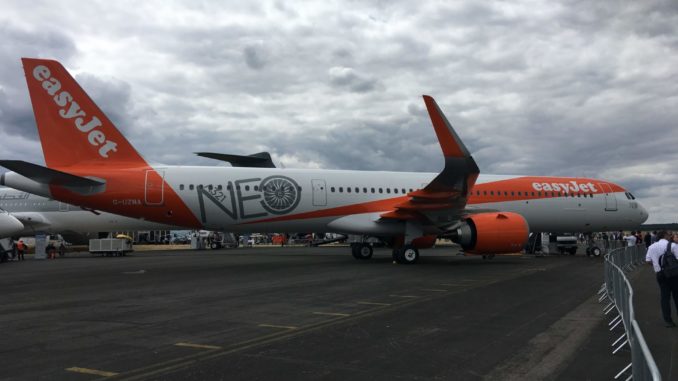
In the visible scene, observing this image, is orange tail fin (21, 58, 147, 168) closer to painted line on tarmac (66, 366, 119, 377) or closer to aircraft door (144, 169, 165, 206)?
aircraft door (144, 169, 165, 206)

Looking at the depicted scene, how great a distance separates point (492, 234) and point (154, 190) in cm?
1233

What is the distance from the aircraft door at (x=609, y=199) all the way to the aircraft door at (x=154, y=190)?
68.3 ft

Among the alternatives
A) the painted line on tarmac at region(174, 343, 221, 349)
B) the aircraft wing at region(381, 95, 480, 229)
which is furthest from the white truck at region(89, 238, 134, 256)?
the painted line on tarmac at region(174, 343, 221, 349)

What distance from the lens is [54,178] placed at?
16.4 m

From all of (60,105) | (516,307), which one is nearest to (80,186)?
(60,105)

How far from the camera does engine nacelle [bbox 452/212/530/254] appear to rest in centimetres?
1900

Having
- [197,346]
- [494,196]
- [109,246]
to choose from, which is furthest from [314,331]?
[109,246]

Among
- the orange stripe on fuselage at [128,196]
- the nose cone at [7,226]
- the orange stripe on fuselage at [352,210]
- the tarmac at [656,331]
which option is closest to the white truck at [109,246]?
the nose cone at [7,226]

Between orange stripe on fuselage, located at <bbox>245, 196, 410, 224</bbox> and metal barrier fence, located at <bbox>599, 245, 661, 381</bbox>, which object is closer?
metal barrier fence, located at <bbox>599, 245, 661, 381</bbox>

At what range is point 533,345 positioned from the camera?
664 cm

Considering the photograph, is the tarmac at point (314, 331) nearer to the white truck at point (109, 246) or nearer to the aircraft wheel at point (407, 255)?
the aircraft wheel at point (407, 255)

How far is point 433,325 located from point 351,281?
6294 mm

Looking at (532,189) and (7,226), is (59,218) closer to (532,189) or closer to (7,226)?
(7,226)

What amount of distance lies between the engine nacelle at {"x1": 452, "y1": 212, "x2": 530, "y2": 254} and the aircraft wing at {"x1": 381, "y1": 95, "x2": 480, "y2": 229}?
0.67 meters
